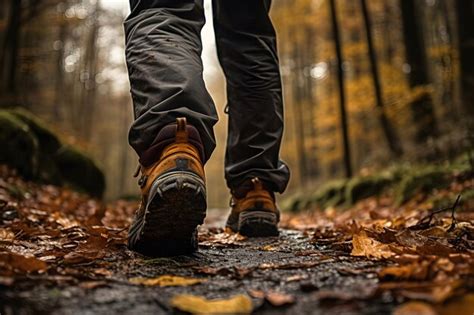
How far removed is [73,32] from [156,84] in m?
17.7

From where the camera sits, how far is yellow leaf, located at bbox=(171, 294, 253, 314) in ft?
2.50


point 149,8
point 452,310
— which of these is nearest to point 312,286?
point 452,310

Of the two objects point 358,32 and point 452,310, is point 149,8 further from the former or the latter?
point 358,32

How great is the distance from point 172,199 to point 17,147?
338cm

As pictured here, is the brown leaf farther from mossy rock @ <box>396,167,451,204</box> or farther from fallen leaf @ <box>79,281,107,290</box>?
mossy rock @ <box>396,167,451,204</box>

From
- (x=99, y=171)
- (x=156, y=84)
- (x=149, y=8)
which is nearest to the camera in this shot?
(x=156, y=84)

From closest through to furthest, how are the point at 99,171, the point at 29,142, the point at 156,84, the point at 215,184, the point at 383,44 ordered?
the point at 156,84
the point at 29,142
the point at 99,171
the point at 383,44
the point at 215,184

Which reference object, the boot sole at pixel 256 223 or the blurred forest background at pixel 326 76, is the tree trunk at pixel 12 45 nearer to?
the blurred forest background at pixel 326 76

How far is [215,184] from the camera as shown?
35.2 m

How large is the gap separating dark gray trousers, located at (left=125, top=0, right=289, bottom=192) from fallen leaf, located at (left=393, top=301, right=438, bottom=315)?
0.80 metres

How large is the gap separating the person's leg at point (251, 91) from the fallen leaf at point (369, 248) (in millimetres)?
685

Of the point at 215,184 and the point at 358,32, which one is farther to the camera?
the point at 215,184

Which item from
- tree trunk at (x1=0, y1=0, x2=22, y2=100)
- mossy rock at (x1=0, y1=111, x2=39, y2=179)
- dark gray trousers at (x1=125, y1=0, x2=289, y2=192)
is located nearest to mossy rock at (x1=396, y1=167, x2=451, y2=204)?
dark gray trousers at (x1=125, y1=0, x2=289, y2=192)

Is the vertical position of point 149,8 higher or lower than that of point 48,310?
higher
